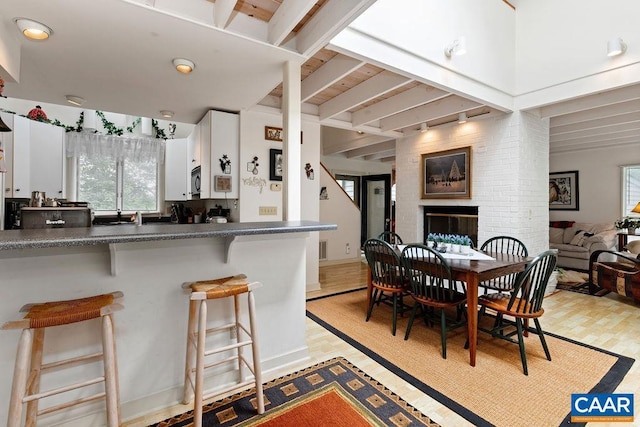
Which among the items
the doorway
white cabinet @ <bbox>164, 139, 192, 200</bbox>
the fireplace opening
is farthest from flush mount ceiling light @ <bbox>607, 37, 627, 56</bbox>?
white cabinet @ <bbox>164, 139, 192, 200</bbox>

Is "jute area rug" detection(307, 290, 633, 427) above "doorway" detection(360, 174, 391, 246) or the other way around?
the other way around

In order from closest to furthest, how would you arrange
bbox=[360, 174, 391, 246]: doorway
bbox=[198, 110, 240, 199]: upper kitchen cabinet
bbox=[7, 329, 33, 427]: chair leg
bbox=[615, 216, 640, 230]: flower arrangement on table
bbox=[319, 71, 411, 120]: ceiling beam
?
bbox=[7, 329, 33, 427]: chair leg, bbox=[319, 71, 411, 120]: ceiling beam, bbox=[198, 110, 240, 199]: upper kitchen cabinet, bbox=[615, 216, 640, 230]: flower arrangement on table, bbox=[360, 174, 391, 246]: doorway

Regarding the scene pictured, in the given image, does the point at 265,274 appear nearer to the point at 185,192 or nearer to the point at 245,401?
the point at 245,401

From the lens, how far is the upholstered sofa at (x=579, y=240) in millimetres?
5059

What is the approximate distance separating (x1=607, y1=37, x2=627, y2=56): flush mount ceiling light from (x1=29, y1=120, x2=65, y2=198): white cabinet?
6289 millimetres

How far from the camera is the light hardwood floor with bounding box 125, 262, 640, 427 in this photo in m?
1.77

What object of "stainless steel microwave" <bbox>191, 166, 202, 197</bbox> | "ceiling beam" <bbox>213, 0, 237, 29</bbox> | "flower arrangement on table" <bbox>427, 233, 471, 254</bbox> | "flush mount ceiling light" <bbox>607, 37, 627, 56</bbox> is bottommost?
"flower arrangement on table" <bbox>427, 233, 471, 254</bbox>

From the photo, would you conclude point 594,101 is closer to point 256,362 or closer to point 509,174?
point 509,174

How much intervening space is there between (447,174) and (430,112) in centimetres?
96

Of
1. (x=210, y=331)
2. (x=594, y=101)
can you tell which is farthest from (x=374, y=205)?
(x=210, y=331)

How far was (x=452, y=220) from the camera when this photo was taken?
452cm

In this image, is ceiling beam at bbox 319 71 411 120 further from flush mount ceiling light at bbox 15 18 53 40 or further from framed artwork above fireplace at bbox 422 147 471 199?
flush mount ceiling light at bbox 15 18 53 40

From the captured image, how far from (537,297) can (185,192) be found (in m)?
4.50

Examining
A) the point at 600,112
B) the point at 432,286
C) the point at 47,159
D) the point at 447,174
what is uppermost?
the point at 600,112
